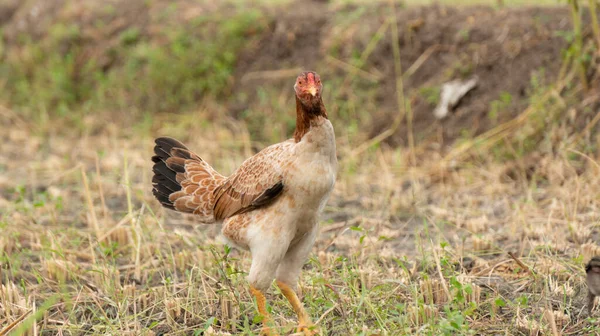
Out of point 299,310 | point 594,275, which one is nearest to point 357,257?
point 299,310

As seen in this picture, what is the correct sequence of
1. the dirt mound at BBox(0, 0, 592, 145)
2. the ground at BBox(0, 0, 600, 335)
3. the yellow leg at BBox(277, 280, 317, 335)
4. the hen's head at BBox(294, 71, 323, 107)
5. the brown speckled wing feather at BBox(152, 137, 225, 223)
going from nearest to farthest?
the hen's head at BBox(294, 71, 323, 107) → the yellow leg at BBox(277, 280, 317, 335) → the ground at BBox(0, 0, 600, 335) → the brown speckled wing feather at BBox(152, 137, 225, 223) → the dirt mound at BBox(0, 0, 592, 145)

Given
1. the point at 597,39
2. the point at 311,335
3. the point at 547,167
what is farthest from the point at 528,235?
the point at 597,39

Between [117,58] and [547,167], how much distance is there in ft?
19.1

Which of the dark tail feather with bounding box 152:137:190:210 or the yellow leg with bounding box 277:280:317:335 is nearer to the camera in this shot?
the yellow leg with bounding box 277:280:317:335

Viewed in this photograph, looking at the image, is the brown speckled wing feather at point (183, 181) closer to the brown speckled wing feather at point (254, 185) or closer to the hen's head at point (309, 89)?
the brown speckled wing feather at point (254, 185)

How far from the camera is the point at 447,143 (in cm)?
695

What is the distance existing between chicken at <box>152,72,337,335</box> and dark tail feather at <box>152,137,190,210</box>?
32 cm

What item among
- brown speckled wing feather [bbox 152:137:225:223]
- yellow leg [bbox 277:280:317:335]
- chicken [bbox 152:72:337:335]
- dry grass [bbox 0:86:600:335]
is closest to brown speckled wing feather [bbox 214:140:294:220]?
chicken [bbox 152:72:337:335]

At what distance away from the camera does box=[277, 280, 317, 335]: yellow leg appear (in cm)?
336

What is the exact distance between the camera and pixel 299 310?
349 centimetres

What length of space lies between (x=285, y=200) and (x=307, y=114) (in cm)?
41

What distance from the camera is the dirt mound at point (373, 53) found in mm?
6891

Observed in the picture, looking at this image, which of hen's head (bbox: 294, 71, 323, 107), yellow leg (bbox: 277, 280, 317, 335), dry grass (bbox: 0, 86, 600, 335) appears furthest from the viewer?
dry grass (bbox: 0, 86, 600, 335)

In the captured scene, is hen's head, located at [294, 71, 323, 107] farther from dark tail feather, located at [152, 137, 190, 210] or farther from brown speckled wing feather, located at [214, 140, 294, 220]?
dark tail feather, located at [152, 137, 190, 210]
